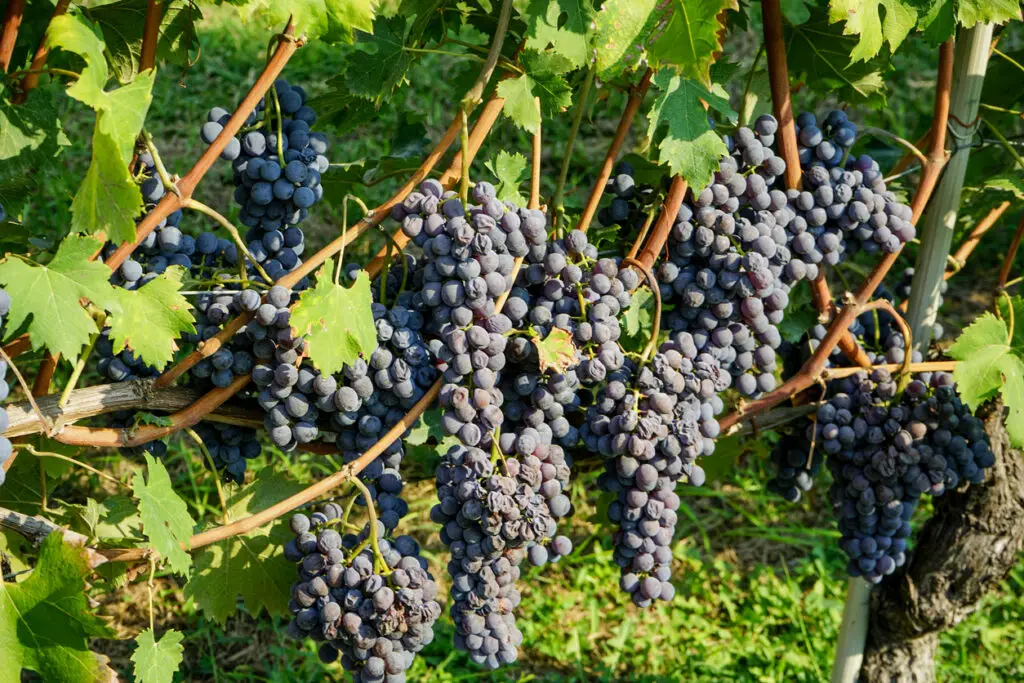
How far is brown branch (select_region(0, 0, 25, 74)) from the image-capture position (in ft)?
4.97

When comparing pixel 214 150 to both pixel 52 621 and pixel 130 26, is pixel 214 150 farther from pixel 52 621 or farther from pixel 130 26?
pixel 52 621

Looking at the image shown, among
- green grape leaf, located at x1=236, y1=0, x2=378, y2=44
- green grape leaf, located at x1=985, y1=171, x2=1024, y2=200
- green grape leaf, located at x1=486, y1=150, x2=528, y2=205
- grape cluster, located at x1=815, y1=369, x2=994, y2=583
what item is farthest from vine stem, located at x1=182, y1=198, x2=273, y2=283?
green grape leaf, located at x1=985, y1=171, x2=1024, y2=200

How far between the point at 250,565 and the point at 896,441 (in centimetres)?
126

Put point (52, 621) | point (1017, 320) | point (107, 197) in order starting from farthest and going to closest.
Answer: point (1017, 320) → point (52, 621) → point (107, 197)

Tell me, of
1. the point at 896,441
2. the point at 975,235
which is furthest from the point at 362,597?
the point at 975,235

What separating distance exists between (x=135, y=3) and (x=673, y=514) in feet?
4.22

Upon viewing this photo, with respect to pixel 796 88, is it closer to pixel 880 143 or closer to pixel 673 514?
pixel 673 514

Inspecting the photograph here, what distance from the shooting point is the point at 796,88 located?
208 cm

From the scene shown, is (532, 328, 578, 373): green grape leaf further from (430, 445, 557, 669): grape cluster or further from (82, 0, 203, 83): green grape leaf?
(82, 0, 203, 83): green grape leaf

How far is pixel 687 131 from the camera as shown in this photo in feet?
5.18

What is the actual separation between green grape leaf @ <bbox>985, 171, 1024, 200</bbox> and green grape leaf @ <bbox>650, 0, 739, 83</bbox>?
2.61 feet

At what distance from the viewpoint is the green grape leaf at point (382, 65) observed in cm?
169

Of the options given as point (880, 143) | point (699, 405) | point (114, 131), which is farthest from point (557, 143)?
point (114, 131)

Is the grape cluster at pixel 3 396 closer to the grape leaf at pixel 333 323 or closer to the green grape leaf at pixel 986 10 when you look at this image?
the grape leaf at pixel 333 323
